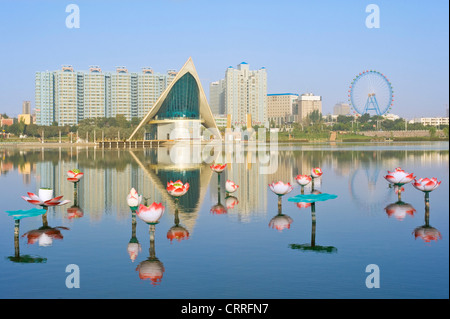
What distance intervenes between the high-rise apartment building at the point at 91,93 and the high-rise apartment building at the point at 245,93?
24527 mm

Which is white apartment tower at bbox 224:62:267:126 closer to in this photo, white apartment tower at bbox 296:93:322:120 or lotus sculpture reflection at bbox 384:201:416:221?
white apartment tower at bbox 296:93:322:120

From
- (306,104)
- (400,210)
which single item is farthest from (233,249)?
(306,104)

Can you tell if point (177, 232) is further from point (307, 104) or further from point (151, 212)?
point (307, 104)

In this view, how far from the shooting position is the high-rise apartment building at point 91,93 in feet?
429

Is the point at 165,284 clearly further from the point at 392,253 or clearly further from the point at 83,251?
the point at 392,253

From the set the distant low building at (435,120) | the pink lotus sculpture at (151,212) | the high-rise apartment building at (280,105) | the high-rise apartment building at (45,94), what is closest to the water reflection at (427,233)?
the pink lotus sculpture at (151,212)

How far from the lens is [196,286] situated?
271 inches

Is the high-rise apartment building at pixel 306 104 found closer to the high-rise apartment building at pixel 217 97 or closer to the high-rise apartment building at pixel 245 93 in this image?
the high-rise apartment building at pixel 217 97

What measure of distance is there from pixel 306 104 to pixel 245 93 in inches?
1559

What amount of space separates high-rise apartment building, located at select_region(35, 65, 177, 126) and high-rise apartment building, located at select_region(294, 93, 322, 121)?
66.0 m

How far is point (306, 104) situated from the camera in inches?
7392

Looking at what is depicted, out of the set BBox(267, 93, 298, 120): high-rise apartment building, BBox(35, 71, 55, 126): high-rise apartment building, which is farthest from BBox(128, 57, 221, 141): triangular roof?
BBox(267, 93, 298, 120): high-rise apartment building

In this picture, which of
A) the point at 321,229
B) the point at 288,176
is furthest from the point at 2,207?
the point at 288,176

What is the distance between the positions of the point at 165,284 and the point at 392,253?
3.99m
